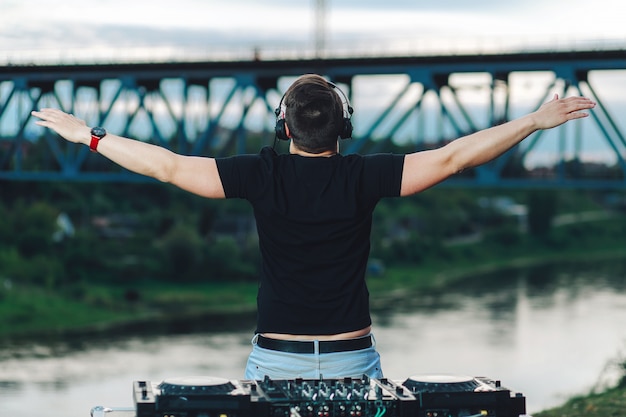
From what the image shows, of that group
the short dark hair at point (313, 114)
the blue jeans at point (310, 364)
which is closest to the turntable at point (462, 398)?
the blue jeans at point (310, 364)

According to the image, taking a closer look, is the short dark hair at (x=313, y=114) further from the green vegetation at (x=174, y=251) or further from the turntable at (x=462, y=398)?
the green vegetation at (x=174, y=251)

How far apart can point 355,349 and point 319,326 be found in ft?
0.77

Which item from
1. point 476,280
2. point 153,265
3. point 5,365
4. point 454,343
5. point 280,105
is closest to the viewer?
point 280,105

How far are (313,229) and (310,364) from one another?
68 centimetres

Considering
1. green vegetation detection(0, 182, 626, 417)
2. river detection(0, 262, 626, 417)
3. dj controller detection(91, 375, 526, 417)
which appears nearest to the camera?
dj controller detection(91, 375, 526, 417)

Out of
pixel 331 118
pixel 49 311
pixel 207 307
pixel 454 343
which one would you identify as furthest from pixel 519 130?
pixel 207 307

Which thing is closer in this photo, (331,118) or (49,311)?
(331,118)

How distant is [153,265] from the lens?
86562 mm

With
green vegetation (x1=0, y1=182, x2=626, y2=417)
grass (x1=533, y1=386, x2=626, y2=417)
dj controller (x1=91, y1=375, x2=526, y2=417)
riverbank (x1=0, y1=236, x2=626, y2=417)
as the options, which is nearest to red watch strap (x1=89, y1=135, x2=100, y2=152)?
dj controller (x1=91, y1=375, x2=526, y2=417)

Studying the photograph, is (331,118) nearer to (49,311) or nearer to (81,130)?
(81,130)

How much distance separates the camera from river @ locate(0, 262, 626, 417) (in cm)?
4894

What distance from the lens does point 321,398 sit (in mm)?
5574

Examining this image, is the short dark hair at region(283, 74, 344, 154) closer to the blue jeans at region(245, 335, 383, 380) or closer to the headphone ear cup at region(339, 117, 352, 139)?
the headphone ear cup at region(339, 117, 352, 139)

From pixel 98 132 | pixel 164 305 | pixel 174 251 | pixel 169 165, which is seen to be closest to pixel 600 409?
pixel 169 165
